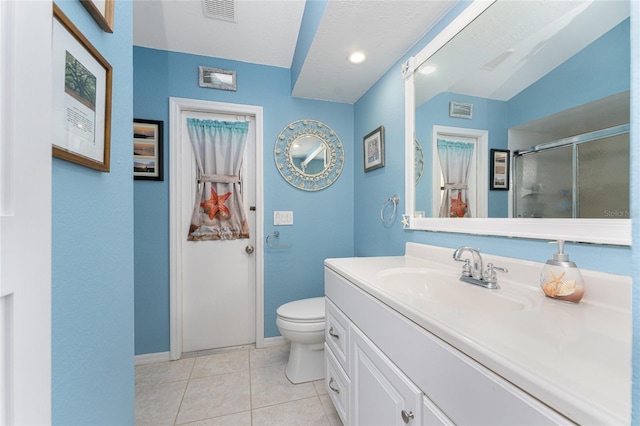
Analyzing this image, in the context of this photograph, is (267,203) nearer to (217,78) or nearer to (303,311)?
(303,311)

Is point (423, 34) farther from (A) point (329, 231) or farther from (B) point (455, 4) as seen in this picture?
(A) point (329, 231)

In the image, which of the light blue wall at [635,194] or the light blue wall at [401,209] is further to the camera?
the light blue wall at [401,209]

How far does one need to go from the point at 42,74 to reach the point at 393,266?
1.32 m

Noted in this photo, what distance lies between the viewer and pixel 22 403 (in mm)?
429

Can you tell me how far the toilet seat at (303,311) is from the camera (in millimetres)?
1664

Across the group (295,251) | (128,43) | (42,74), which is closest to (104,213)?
(42,74)

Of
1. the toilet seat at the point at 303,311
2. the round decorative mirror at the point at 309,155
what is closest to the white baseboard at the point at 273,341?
the toilet seat at the point at 303,311

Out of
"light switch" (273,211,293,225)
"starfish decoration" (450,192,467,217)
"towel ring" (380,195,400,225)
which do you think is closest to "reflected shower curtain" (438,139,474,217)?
"starfish decoration" (450,192,467,217)

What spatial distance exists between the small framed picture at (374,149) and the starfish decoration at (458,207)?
0.68 m

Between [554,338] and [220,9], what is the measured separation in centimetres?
220

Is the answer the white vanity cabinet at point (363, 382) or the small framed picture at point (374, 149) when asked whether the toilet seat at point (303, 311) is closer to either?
the white vanity cabinet at point (363, 382)

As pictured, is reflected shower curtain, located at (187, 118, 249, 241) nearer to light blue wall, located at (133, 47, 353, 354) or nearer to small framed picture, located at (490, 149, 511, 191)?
light blue wall, located at (133, 47, 353, 354)

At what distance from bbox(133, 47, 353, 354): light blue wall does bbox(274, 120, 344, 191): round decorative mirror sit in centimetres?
6

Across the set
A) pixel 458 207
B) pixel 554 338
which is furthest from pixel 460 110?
pixel 554 338
